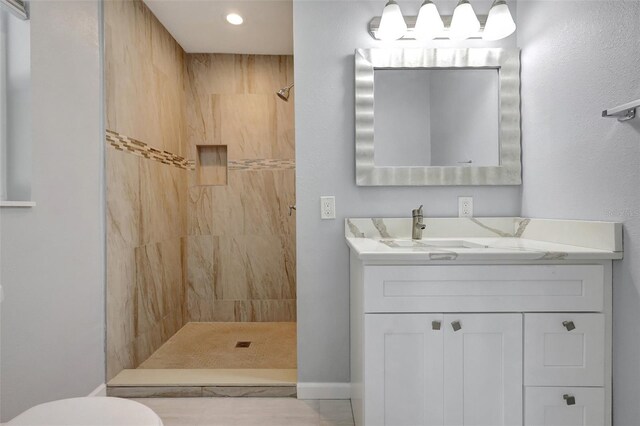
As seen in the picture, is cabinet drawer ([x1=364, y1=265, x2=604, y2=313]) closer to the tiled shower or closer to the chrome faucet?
the chrome faucet

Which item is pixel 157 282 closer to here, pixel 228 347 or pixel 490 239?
pixel 228 347

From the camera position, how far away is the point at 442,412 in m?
1.32

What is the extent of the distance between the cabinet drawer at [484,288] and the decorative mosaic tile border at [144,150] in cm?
162

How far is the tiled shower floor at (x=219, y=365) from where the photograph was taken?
1.99 meters

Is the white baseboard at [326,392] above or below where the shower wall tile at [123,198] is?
below

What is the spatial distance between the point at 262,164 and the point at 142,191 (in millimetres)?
1089

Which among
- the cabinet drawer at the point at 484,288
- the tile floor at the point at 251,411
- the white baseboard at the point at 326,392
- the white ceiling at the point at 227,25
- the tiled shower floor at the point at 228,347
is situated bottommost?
the tile floor at the point at 251,411

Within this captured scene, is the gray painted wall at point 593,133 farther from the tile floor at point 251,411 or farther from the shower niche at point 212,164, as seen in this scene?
the shower niche at point 212,164

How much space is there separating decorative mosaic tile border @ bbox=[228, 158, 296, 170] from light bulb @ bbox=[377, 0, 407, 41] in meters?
1.60

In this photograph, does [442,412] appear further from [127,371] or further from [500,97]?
[127,371]

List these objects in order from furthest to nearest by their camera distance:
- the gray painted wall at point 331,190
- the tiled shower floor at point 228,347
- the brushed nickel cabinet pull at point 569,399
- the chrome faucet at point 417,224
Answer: the tiled shower floor at point 228,347
the gray painted wall at point 331,190
the chrome faucet at point 417,224
the brushed nickel cabinet pull at point 569,399

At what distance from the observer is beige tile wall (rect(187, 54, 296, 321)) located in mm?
3266

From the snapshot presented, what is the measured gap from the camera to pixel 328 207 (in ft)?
6.46

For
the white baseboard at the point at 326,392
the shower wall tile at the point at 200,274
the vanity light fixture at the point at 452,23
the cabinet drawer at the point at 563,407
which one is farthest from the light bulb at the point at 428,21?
→ the shower wall tile at the point at 200,274
